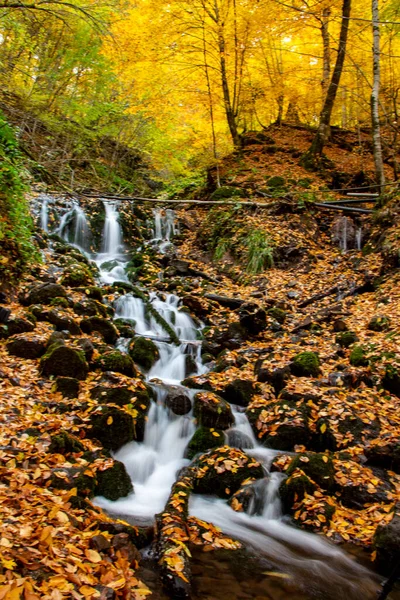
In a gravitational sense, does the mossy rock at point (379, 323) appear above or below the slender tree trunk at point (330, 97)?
below

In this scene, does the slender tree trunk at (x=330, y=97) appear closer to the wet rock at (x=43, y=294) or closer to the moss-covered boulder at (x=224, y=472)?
the wet rock at (x=43, y=294)

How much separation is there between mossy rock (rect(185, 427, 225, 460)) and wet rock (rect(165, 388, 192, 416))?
2.02 feet

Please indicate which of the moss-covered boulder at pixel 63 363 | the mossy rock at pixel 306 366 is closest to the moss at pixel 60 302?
the moss-covered boulder at pixel 63 363

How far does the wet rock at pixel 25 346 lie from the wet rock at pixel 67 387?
0.85 meters

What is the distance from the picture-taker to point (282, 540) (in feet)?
15.1

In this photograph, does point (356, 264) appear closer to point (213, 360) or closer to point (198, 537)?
point (213, 360)

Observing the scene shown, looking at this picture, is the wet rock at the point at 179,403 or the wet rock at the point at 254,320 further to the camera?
the wet rock at the point at 254,320

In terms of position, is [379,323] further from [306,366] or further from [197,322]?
[197,322]

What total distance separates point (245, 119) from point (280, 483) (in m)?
19.0

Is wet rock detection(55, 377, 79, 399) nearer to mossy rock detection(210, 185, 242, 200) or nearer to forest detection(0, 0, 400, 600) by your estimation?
forest detection(0, 0, 400, 600)

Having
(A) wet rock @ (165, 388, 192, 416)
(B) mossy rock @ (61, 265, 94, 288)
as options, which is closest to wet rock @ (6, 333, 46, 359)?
(A) wet rock @ (165, 388, 192, 416)

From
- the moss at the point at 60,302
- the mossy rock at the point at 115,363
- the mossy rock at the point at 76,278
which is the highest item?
the mossy rock at the point at 76,278

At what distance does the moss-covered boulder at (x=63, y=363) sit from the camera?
247 inches

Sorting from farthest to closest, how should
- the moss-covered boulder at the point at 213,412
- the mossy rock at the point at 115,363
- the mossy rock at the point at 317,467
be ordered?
the mossy rock at the point at 115,363 < the moss-covered boulder at the point at 213,412 < the mossy rock at the point at 317,467
